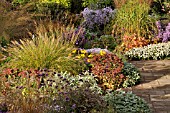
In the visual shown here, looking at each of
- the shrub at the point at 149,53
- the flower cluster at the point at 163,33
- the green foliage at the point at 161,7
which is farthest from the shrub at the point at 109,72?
the green foliage at the point at 161,7

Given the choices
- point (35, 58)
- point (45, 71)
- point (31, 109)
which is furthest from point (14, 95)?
point (35, 58)

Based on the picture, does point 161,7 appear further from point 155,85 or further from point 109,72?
point 109,72

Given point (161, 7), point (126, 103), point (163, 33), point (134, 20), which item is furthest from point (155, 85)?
point (161, 7)

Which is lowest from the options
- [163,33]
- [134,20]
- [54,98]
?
[163,33]

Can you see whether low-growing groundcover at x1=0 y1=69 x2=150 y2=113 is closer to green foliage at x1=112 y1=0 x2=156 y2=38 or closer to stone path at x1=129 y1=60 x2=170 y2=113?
stone path at x1=129 y1=60 x2=170 y2=113

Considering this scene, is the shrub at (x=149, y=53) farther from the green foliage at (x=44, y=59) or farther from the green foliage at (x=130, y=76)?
the green foliage at (x=44, y=59)

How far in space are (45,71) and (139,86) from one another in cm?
145

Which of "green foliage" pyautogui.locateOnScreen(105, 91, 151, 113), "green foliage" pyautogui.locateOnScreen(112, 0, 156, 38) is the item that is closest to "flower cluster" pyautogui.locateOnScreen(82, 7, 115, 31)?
"green foliage" pyautogui.locateOnScreen(112, 0, 156, 38)

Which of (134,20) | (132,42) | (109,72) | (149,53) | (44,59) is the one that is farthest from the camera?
(134,20)

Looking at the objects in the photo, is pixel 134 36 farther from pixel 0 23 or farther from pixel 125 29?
pixel 0 23

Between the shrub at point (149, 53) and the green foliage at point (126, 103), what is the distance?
3.38 meters

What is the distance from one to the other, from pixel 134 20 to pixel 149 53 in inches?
46.6

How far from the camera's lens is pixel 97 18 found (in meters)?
10.5

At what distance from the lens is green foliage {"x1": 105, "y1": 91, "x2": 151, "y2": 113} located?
4.66 metres
